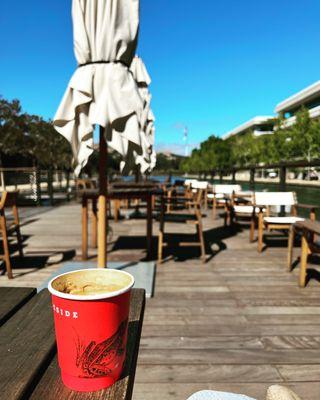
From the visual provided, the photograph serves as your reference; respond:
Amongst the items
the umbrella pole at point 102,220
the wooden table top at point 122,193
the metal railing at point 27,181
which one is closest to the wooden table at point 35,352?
the umbrella pole at point 102,220

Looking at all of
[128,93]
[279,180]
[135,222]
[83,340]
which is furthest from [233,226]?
[83,340]

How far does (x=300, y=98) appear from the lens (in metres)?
52.5

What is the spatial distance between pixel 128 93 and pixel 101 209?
102cm

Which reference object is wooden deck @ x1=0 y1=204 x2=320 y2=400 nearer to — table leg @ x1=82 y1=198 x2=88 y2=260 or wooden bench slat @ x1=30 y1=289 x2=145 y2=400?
table leg @ x1=82 y1=198 x2=88 y2=260

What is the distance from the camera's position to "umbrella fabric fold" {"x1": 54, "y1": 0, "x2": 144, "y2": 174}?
92.8 inches

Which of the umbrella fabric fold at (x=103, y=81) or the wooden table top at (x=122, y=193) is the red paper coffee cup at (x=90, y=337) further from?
the wooden table top at (x=122, y=193)

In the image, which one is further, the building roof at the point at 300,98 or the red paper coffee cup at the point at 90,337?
the building roof at the point at 300,98

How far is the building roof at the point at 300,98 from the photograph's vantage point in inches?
1869

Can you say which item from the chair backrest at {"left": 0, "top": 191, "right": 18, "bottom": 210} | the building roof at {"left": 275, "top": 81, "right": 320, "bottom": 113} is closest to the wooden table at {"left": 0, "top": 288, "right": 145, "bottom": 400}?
the chair backrest at {"left": 0, "top": 191, "right": 18, "bottom": 210}

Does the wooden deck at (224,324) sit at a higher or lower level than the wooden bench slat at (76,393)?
lower

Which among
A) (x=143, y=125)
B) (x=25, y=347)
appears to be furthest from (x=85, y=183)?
(x=25, y=347)

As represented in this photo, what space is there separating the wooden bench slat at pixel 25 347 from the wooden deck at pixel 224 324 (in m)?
0.92

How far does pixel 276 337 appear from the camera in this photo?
2.17 metres

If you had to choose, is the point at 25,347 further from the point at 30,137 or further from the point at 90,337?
the point at 30,137
